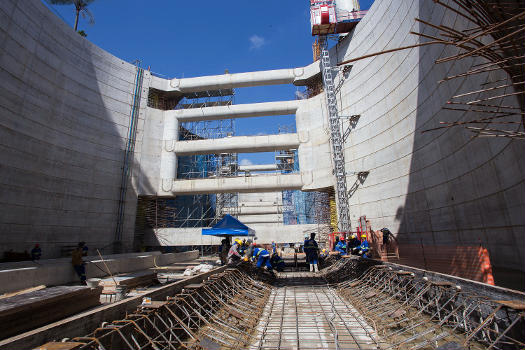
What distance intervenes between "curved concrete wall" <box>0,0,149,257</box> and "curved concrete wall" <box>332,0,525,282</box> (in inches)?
795

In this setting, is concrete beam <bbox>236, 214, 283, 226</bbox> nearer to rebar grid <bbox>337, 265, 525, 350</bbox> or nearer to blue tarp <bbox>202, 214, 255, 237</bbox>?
blue tarp <bbox>202, 214, 255, 237</bbox>

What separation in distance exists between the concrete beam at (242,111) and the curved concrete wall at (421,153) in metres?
5.35

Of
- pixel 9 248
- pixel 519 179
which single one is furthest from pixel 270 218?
pixel 519 179

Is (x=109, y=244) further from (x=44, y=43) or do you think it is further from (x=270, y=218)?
(x=270, y=218)

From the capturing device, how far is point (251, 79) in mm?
27906

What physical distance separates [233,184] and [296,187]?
5863 millimetres

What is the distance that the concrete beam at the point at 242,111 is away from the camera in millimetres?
27391

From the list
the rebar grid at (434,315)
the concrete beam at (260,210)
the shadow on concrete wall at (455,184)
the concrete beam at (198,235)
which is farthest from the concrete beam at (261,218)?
the rebar grid at (434,315)

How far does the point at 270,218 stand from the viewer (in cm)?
4138

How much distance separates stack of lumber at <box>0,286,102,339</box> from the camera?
420 cm

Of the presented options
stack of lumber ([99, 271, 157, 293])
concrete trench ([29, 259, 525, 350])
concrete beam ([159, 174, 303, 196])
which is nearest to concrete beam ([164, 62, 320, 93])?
concrete beam ([159, 174, 303, 196])

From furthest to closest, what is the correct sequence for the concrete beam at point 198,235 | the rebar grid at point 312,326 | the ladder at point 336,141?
the concrete beam at point 198,235 → the ladder at point 336,141 → the rebar grid at point 312,326

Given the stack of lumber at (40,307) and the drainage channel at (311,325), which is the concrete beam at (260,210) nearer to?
the drainage channel at (311,325)

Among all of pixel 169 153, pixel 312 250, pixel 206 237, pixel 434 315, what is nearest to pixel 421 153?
pixel 312 250
